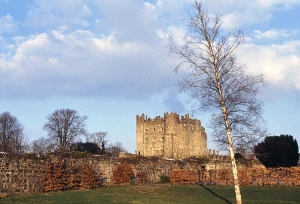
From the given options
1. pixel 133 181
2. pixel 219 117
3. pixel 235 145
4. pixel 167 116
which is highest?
pixel 167 116

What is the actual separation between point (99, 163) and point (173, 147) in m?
29.6


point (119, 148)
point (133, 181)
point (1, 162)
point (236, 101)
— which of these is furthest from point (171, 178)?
point (119, 148)

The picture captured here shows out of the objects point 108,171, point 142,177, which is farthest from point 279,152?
point 108,171

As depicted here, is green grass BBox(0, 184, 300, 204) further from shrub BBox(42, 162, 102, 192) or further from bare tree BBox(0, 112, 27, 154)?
bare tree BBox(0, 112, 27, 154)

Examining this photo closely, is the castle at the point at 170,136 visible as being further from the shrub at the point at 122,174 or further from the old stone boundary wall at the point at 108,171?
the shrub at the point at 122,174

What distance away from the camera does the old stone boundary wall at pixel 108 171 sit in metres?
16.9

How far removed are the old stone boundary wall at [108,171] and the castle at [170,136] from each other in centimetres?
1865

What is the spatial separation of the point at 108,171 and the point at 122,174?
1028mm

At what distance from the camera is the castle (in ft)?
168

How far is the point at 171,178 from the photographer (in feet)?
83.6

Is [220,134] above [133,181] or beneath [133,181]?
above

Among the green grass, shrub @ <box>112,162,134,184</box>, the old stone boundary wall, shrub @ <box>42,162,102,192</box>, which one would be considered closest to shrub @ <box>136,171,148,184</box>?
the old stone boundary wall

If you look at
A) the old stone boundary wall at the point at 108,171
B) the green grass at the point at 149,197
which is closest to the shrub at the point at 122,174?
the old stone boundary wall at the point at 108,171

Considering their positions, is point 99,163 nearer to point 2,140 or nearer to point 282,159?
point 282,159
